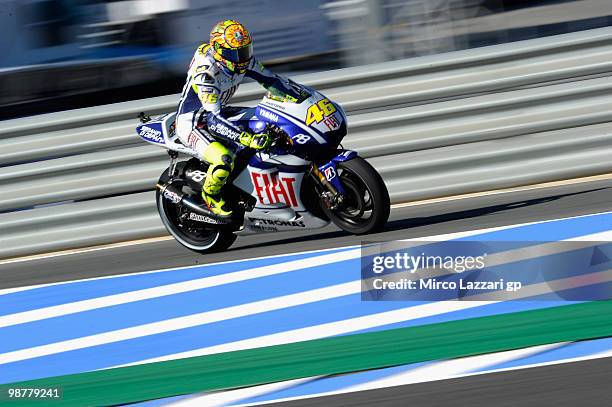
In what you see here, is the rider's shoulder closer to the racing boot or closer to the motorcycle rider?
the motorcycle rider

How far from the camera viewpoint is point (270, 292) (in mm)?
6363

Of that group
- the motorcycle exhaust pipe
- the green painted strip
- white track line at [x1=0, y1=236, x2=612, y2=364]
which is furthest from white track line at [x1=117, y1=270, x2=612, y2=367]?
the motorcycle exhaust pipe

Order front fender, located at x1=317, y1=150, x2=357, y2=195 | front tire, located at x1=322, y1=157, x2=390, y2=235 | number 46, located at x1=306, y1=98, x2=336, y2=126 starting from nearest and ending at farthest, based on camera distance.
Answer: front tire, located at x1=322, y1=157, x2=390, y2=235, front fender, located at x1=317, y1=150, x2=357, y2=195, number 46, located at x1=306, y1=98, x2=336, y2=126

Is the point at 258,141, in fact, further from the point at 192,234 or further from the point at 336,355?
the point at 336,355

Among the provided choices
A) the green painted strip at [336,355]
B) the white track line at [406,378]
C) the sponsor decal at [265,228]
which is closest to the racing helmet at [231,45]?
the sponsor decal at [265,228]

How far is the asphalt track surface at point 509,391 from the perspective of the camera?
4059 millimetres

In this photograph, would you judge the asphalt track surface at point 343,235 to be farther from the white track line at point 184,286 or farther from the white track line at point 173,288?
the white track line at point 173,288

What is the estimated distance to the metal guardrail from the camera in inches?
332

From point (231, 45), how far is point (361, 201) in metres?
1.42

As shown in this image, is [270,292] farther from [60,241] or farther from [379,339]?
[60,241]

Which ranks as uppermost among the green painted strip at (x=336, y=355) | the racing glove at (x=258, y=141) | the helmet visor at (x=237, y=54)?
the helmet visor at (x=237, y=54)

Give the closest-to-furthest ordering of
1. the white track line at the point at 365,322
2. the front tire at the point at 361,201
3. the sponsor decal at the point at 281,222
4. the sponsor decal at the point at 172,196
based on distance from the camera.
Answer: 1. the white track line at the point at 365,322
2. the front tire at the point at 361,201
3. the sponsor decal at the point at 281,222
4. the sponsor decal at the point at 172,196

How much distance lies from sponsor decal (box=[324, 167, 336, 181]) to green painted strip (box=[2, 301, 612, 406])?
211 cm

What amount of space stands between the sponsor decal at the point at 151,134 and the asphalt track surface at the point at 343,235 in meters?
0.88
